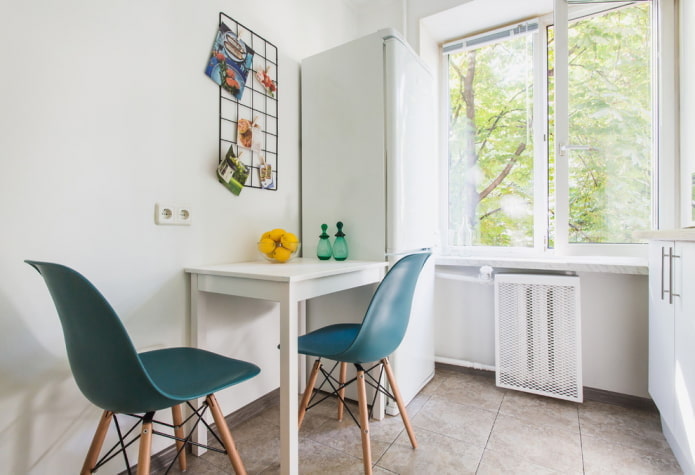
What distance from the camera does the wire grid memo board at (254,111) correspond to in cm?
165

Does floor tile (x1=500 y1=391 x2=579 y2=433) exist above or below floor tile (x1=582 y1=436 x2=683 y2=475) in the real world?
above

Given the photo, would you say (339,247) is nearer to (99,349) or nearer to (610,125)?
(99,349)

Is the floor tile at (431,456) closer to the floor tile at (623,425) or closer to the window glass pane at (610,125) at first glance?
the floor tile at (623,425)

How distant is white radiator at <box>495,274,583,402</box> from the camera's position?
1.90 metres

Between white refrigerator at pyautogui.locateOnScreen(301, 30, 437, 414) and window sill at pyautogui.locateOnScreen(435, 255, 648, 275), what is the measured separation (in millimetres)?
324

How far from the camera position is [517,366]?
204 centimetres

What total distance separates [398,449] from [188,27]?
1.99m

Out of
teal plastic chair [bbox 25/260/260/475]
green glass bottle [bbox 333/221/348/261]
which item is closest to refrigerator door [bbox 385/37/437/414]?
green glass bottle [bbox 333/221/348/261]

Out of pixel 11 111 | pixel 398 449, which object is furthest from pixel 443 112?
pixel 11 111

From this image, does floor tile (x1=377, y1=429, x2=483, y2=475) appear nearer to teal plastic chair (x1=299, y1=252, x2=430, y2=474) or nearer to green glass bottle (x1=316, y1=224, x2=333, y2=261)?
teal plastic chair (x1=299, y1=252, x2=430, y2=474)

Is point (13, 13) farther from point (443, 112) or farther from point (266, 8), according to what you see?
point (443, 112)

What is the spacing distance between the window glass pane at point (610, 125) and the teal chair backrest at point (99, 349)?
2.30 meters

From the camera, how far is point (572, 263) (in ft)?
6.21

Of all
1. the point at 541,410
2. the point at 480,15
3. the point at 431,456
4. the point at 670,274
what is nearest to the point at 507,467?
the point at 431,456
